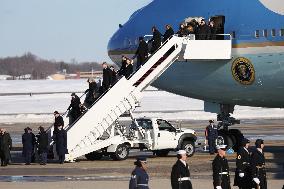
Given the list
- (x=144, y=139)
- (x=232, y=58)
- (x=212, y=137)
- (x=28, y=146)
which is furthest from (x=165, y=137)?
(x=28, y=146)

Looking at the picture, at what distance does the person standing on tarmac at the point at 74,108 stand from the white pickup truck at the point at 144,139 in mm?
1691

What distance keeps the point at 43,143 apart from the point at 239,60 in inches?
345

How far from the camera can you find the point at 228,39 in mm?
37281

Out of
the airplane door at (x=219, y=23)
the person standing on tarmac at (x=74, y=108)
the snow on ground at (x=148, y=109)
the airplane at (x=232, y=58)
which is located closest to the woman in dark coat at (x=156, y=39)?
the airplane at (x=232, y=58)

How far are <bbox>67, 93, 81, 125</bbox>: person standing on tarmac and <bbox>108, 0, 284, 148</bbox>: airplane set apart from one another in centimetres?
428

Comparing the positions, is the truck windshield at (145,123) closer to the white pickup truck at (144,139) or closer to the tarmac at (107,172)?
the white pickup truck at (144,139)

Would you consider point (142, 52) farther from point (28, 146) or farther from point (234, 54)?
point (28, 146)

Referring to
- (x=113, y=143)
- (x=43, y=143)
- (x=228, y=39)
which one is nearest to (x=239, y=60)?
(x=228, y=39)

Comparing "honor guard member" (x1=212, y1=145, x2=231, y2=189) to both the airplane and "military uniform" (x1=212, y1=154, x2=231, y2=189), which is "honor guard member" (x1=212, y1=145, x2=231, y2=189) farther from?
the airplane

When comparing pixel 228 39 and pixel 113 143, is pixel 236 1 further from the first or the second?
pixel 113 143

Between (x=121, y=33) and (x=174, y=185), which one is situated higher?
(x=121, y=33)

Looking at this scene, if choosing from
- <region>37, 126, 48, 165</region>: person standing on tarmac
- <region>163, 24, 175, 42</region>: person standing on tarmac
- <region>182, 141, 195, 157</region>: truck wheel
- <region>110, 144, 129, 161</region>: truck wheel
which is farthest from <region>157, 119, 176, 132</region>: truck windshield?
<region>37, 126, 48, 165</region>: person standing on tarmac

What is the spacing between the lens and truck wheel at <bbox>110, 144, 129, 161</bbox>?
37.8m

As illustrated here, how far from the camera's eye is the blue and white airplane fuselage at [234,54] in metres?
35.7
